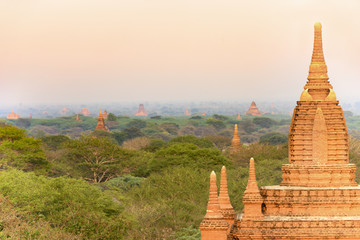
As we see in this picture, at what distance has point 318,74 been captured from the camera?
2338 centimetres

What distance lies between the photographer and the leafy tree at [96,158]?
60094 millimetres

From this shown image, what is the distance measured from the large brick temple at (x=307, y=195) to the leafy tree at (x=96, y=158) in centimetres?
3820

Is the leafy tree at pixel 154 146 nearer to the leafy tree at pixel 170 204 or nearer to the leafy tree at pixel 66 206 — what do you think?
the leafy tree at pixel 170 204

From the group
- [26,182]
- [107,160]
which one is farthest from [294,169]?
[107,160]

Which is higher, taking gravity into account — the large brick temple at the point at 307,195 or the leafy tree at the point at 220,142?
the large brick temple at the point at 307,195

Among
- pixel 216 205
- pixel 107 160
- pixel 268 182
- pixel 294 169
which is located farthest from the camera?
pixel 107 160

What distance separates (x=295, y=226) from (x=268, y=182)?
26.1m

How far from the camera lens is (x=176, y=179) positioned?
47.3 m

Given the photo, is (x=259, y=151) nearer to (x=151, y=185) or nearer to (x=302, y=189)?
(x=151, y=185)

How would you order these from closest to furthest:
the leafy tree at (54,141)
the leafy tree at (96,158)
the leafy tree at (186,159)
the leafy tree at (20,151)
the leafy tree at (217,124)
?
1. the leafy tree at (20,151)
2. the leafy tree at (186,159)
3. the leafy tree at (96,158)
4. the leafy tree at (54,141)
5. the leafy tree at (217,124)

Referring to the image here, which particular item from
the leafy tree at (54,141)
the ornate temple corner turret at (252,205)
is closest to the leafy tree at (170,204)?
the ornate temple corner turret at (252,205)

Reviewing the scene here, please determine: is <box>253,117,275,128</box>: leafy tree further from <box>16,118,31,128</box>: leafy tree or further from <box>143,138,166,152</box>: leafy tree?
<box>143,138,166,152</box>: leafy tree

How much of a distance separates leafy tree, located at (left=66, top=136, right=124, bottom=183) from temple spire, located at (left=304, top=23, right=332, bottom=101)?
123 feet

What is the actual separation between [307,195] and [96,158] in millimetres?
40916
